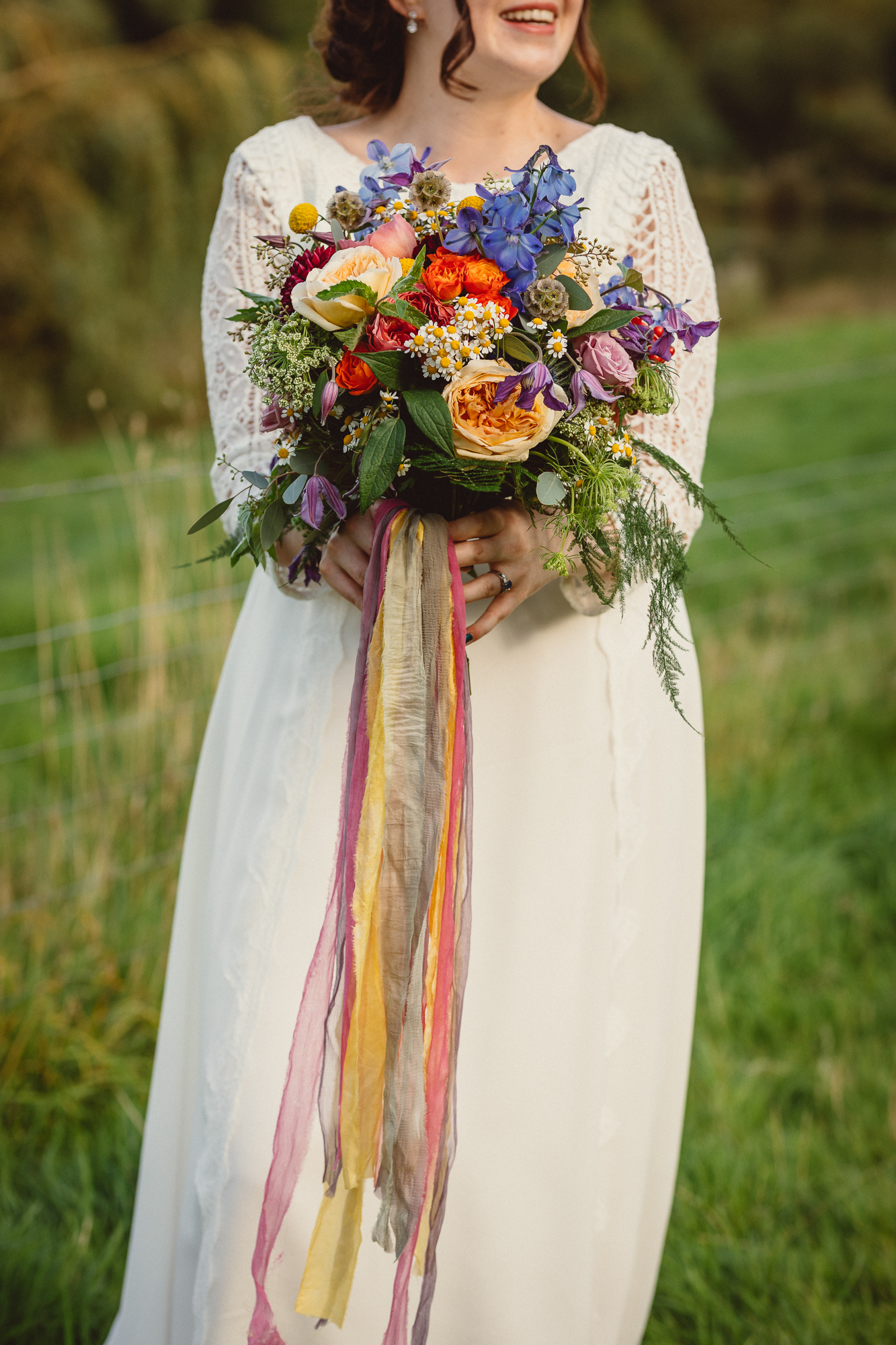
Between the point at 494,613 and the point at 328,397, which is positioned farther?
the point at 494,613

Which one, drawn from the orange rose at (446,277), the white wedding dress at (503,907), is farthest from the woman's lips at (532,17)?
the orange rose at (446,277)

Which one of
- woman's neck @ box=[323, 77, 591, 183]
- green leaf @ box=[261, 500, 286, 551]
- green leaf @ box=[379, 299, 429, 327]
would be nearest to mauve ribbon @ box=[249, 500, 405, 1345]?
green leaf @ box=[261, 500, 286, 551]

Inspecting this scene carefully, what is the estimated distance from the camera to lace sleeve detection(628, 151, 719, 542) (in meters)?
1.55

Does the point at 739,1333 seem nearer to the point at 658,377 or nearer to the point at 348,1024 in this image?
the point at 348,1024

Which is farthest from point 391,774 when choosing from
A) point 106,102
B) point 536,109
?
point 106,102

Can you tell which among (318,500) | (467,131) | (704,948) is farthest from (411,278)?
(704,948)

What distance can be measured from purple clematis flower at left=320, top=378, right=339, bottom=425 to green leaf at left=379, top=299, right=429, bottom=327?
0.09 meters

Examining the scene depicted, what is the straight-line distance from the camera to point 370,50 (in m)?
1.77

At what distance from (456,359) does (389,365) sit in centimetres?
7

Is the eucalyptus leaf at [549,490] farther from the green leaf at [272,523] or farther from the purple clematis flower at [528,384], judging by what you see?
the green leaf at [272,523]

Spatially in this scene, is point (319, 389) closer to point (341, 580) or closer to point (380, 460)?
point (380, 460)

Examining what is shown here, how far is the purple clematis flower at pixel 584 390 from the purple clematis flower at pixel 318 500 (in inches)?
10.3

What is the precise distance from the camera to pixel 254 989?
1473 millimetres

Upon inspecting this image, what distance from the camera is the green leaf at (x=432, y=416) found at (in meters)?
1.10
